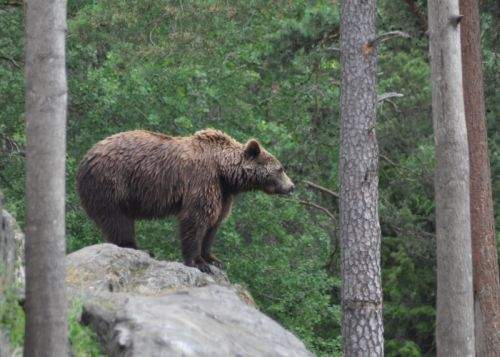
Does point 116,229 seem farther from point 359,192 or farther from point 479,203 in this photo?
point 479,203

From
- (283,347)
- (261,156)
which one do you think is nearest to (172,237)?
(261,156)

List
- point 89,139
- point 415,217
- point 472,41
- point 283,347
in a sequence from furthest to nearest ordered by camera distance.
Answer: point 415,217, point 89,139, point 472,41, point 283,347

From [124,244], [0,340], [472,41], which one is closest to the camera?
[0,340]

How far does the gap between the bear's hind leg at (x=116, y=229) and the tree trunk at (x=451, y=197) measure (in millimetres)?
3838

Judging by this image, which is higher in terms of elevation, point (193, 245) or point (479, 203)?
point (479, 203)

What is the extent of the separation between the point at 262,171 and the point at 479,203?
4763mm

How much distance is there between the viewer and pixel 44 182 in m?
7.26

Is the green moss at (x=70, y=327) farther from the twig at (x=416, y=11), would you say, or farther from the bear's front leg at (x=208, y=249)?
the twig at (x=416, y=11)

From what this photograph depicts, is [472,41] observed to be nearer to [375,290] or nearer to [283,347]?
[375,290]

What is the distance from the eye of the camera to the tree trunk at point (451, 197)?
12336 millimetres

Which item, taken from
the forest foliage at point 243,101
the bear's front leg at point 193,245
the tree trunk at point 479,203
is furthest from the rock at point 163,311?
the forest foliage at point 243,101

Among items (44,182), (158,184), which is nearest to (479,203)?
(158,184)

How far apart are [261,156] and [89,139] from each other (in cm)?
584

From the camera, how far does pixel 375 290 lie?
11.6 m
